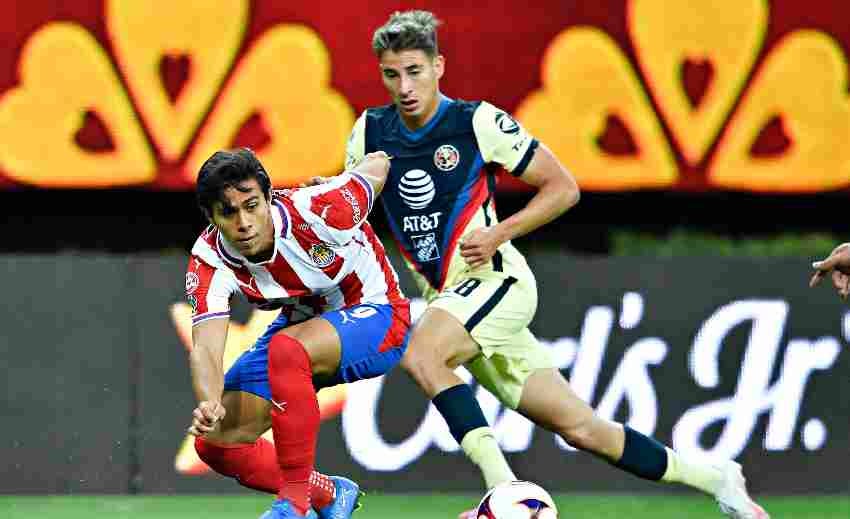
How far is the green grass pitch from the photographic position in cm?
761

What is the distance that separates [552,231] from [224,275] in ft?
14.8

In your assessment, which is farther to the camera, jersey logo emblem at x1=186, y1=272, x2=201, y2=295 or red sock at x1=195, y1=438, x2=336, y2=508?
red sock at x1=195, y1=438, x2=336, y2=508

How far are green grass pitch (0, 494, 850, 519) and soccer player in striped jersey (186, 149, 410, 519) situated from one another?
1314 millimetres

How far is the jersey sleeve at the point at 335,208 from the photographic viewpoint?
6.07 metres

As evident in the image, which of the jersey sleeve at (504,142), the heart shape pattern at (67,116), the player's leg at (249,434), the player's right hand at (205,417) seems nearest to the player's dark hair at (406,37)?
the jersey sleeve at (504,142)

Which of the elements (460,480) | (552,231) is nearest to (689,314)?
(460,480)

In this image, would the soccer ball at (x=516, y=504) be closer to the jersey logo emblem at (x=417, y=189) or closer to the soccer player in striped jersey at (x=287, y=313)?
the soccer player in striped jersey at (x=287, y=313)

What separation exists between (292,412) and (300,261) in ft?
1.68

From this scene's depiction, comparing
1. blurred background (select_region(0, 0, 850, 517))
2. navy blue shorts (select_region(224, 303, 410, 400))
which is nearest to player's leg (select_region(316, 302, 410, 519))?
navy blue shorts (select_region(224, 303, 410, 400))

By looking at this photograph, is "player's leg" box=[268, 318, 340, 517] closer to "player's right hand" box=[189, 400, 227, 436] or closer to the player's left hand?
"player's right hand" box=[189, 400, 227, 436]

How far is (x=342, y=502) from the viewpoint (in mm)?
6449

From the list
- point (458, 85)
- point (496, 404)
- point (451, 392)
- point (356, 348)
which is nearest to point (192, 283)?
point (356, 348)

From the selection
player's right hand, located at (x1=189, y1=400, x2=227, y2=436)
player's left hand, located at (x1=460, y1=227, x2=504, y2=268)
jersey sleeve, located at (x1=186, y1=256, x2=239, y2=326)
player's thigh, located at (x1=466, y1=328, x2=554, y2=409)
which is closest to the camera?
player's right hand, located at (x1=189, y1=400, x2=227, y2=436)

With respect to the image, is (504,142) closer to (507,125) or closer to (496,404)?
(507,125)
